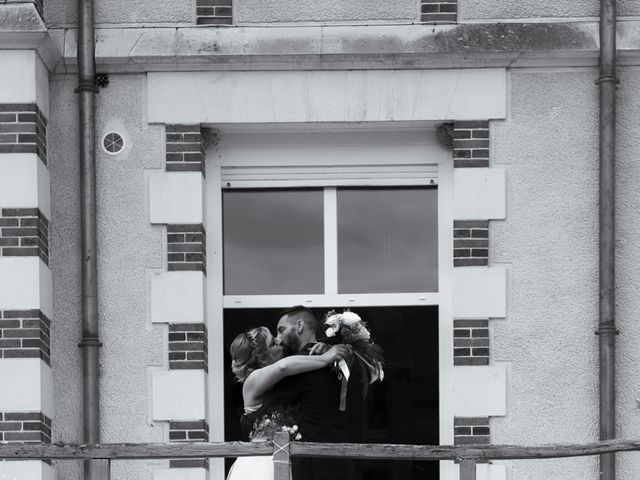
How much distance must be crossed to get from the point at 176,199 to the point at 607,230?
2.69 meters

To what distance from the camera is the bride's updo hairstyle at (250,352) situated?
11.5m

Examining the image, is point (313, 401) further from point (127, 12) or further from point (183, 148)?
point (127, 12)

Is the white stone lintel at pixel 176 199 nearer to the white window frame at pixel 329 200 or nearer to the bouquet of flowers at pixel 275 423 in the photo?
the white window frame at pixel 329 200

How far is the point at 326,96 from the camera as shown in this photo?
11969 millimetres

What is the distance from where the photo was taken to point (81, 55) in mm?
11875

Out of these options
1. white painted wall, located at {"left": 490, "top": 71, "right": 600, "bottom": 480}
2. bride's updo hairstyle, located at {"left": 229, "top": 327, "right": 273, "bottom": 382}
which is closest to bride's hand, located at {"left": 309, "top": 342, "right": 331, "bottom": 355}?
bride's updo hairstyle, located at {"left": 229, "top": 327, "right": 273, "bottom": 382}

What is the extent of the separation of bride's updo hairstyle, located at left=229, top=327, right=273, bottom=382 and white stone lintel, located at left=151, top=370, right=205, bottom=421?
33cm

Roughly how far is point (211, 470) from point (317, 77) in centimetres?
257

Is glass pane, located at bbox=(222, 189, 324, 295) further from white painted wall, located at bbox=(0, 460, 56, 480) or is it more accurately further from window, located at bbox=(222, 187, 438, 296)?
white painted wall, located at bbox=(0, 460, 56, 480)

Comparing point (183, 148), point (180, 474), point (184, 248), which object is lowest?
point (180, 474)

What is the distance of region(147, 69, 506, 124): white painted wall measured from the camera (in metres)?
11.9

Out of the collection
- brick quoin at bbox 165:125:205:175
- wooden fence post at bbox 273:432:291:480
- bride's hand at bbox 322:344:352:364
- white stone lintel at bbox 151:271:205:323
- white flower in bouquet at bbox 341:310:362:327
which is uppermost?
brick quoin at bbox 165:125:205:175

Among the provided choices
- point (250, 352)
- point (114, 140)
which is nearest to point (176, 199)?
point (114, 140)

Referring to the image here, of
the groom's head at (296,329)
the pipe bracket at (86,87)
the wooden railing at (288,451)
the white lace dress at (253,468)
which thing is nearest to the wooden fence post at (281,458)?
the wooden railing at (288,451)
